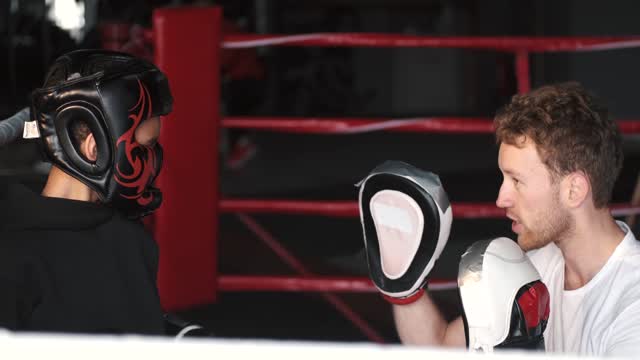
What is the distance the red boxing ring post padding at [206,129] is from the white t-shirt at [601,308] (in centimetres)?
124

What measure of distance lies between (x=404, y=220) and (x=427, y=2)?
15.8 m

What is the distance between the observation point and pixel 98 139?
1451 millimetres

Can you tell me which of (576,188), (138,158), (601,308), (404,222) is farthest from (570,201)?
(138,158)

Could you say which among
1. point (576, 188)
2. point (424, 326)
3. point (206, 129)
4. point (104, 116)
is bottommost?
point (424, 326)

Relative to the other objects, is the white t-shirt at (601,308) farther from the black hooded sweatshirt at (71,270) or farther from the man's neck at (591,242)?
the black hooded sweatshirt at (71,270)

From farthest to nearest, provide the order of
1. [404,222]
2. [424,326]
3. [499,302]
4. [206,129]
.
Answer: [206,129] → [424,326] → [404,222] → [499,302]

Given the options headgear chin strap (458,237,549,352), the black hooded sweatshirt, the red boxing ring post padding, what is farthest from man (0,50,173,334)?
the red boxing ring post padding

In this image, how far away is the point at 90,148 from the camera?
147 centimetres

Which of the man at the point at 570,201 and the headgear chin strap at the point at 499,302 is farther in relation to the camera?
the man at the point at 570,201

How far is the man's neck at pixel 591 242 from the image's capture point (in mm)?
1490

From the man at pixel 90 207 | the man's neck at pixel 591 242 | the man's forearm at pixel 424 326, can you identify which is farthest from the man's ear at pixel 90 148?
the man's neck at pixel 591 242

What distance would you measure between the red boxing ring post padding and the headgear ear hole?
1.37 meters

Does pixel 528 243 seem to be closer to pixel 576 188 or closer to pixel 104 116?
pixel 576 188

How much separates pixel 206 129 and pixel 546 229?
5.19ft
